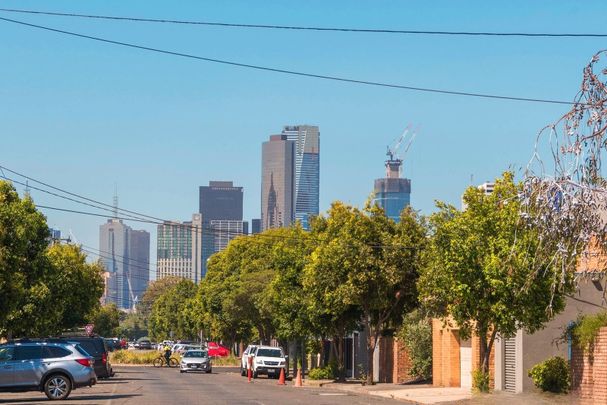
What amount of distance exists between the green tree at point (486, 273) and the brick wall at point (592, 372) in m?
1.75

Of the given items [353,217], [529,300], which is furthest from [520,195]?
[353,217]

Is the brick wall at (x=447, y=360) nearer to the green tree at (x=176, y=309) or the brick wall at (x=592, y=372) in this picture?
the brick wall at (x=592, y=372)

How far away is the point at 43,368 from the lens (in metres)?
35.9

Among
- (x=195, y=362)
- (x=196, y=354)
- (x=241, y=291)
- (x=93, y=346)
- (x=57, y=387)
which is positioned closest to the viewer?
(x=57, y=387)

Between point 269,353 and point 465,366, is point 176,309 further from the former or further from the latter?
point 465,366

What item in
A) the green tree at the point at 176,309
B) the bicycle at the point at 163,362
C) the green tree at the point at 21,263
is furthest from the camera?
the green tree at the point at 176,309

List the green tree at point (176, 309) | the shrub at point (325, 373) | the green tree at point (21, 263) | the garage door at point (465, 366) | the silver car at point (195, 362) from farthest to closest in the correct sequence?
1. the green tree at point (176, 309)
2. the silver car at point (195, 362)
3. the shrub at point (325, 373)
4. the garage door at point (465, 366)
5. the green tree at point (21, 263)

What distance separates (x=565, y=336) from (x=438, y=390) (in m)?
11.0

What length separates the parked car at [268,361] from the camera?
62828mm

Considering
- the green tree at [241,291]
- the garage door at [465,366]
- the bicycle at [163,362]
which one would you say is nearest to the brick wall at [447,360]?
the garage door at [465,366]

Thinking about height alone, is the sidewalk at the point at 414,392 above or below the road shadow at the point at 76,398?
below

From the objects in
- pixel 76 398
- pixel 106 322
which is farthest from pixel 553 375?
pixel 106 322

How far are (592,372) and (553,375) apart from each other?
3.90 meters

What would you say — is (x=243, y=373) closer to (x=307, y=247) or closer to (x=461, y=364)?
(x=307, y=247)
